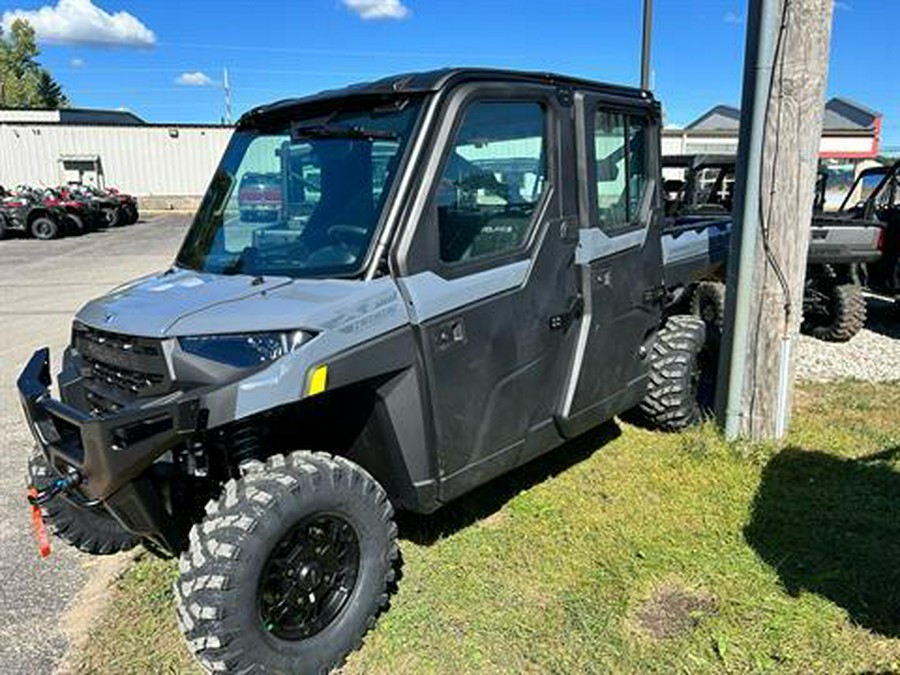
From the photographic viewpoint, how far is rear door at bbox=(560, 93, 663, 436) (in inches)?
153

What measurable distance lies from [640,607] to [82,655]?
2.35 m

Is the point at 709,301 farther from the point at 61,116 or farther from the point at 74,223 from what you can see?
the point at 61,116

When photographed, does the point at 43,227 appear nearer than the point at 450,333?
No

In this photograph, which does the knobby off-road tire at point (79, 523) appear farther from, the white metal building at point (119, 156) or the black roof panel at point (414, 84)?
the white metal building at point (119, 156)

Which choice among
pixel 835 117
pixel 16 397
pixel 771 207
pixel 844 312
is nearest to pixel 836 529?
pixel 771 207

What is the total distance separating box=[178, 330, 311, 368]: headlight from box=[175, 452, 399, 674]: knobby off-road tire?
1.45 feet

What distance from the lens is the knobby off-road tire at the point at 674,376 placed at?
Answer: 5.04 m

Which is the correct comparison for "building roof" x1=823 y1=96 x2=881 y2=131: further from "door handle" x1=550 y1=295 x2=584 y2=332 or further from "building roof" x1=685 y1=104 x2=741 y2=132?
"door handle" x1=550 y1=295 x2=584 y2=332

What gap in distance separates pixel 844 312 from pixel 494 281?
20.4ft

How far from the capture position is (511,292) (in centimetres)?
342

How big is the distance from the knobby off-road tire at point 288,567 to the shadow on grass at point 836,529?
1.89 metres

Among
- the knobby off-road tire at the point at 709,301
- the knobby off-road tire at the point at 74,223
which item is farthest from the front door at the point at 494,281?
the knobby off-road tire at the point at 74,223

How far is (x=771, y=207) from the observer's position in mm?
4574

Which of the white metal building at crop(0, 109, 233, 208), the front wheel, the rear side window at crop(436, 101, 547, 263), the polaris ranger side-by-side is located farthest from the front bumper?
the white metal building at crop(0, 109, 233, 208)
